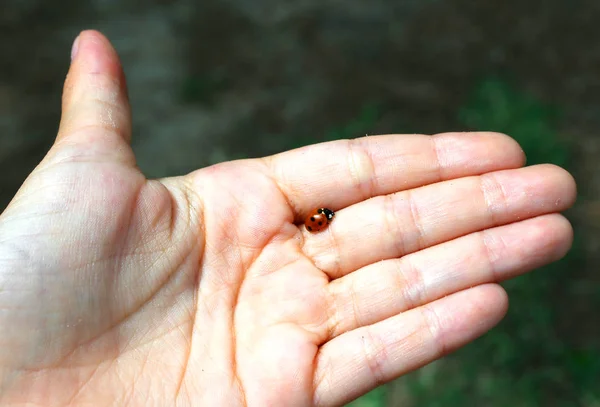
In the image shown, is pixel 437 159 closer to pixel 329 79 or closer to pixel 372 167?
pixel 372 167

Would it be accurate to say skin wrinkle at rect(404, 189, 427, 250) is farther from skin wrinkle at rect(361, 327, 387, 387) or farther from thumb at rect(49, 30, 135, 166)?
thumb at rect(49, 30, 135, 166)

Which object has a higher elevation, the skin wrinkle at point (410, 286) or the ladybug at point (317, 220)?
the ladybug at point (317, 220)

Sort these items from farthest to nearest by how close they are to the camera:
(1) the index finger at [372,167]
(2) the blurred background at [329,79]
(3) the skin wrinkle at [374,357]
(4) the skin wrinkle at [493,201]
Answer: (2) the blurred background at [329,79]
(1) the index finger at [372,167]
(4) the skin wrinkle at [493,201]
(3) the skin wrinkle at [374,357]

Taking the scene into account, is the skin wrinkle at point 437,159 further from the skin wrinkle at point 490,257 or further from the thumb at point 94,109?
the thumb at point 94,109

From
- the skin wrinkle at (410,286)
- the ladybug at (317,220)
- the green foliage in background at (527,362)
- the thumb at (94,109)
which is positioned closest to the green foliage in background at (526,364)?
the green foliage in background at (527,362)

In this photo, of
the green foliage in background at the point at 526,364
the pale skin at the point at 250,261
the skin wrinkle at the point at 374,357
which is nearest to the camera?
the pale skin at the point at 250,261

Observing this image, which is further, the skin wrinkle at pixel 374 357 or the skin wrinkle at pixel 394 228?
the skin wrinkle at pixel 394 228

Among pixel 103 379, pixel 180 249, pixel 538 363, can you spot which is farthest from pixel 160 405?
pixel 538 363

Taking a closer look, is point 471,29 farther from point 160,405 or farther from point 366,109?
point 160,405

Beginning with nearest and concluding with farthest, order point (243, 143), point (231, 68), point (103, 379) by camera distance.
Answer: point (103, 379) < point (243, 143) < point (231, 68)
